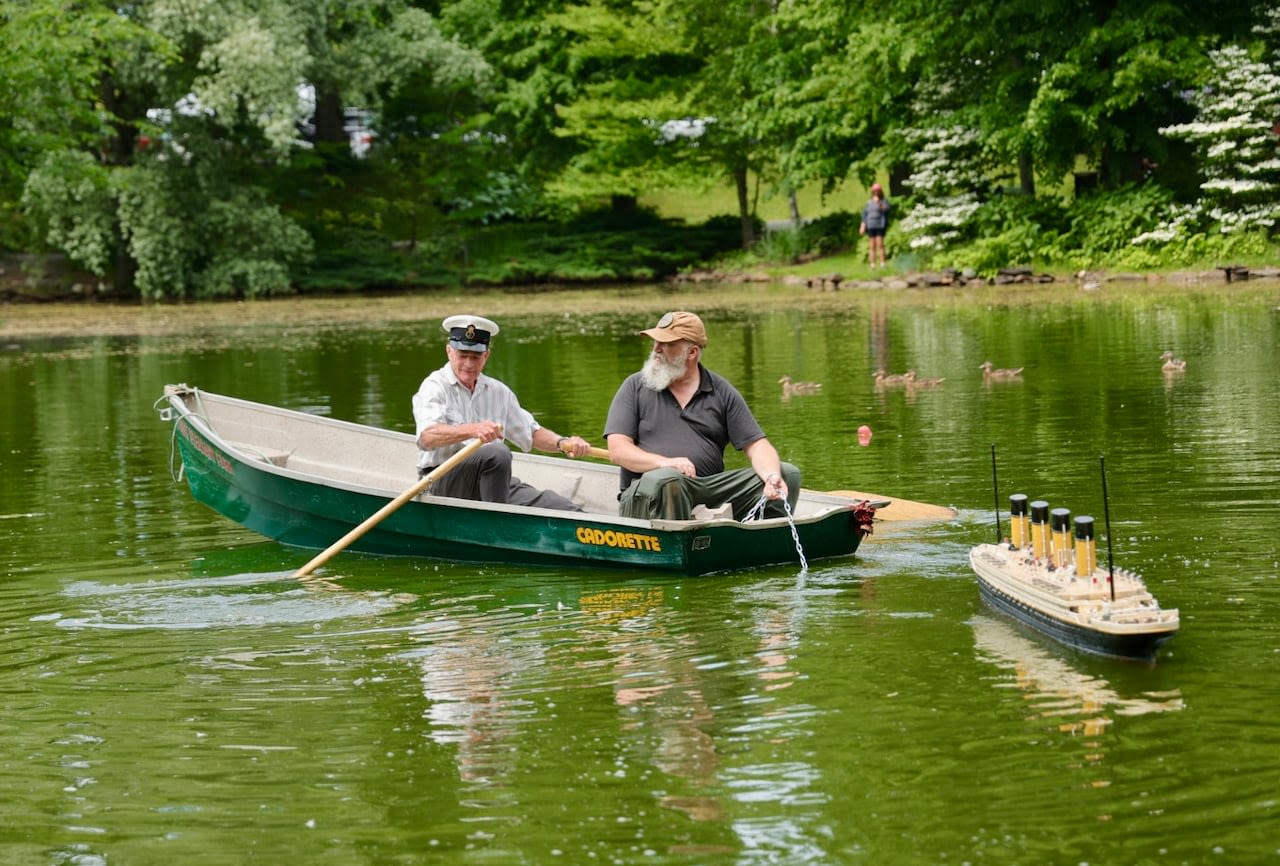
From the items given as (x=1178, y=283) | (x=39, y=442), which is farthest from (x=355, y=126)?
(x=39, y=442)

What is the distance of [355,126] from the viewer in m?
51.3

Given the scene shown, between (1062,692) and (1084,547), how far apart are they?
2.61 feet

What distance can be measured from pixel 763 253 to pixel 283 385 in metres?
21.2

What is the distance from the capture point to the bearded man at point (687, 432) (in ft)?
33.4

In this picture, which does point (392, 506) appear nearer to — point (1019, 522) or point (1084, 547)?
point (1019, 522)

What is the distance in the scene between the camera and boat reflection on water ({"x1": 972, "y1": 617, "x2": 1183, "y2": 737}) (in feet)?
22.4

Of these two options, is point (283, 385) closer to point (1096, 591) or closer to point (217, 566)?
point (217, 566)

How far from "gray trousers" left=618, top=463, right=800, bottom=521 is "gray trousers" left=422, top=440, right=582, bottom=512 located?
864 millimetres

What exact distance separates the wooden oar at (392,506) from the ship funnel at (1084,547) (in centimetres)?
389

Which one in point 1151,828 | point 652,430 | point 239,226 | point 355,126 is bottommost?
point 1151,828

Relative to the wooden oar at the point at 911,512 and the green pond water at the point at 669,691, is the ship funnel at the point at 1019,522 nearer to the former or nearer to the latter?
the green pond water at the point at 669,691

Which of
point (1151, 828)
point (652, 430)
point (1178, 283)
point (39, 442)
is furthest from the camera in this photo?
point (1178, 283)

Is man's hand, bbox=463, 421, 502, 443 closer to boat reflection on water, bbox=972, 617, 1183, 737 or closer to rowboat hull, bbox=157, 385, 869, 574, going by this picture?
rowboat hull, bbox=157, 385, 869, 574

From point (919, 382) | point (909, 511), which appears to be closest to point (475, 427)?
point (909, 511)
